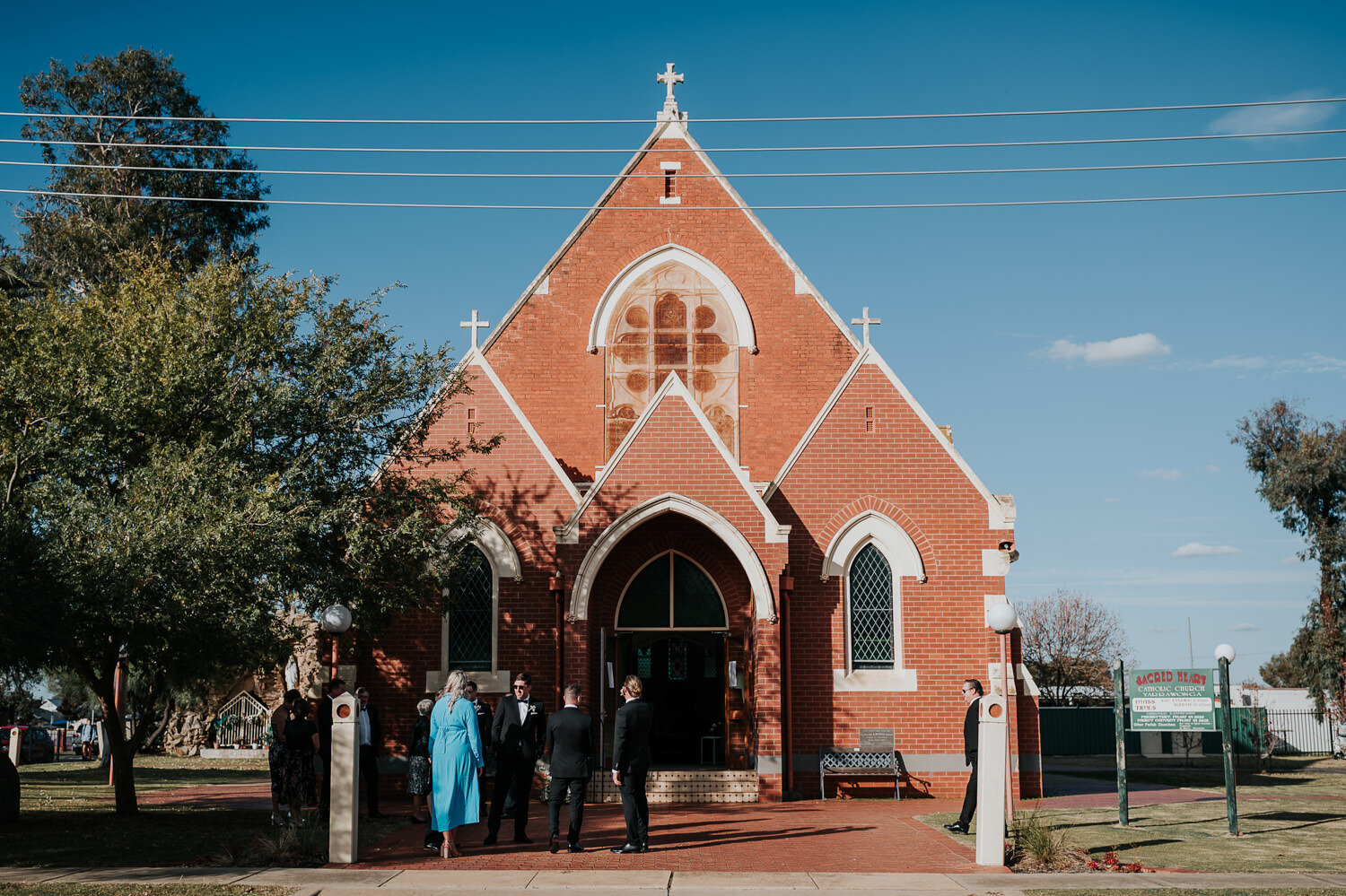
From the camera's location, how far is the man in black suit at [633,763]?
1204cm

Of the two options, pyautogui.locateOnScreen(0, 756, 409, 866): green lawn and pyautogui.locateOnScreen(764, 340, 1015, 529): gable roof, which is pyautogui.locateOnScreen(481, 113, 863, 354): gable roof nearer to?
pyautogui.locateOnScreen(764, 340, 1015, 529): gable roof

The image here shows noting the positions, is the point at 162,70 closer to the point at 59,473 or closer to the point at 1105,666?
the point at 59,473

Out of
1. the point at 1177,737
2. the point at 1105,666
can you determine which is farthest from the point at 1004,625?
the point at 1105,666

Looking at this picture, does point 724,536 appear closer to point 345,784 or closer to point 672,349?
point 672,349

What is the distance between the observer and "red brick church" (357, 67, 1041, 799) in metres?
18.4

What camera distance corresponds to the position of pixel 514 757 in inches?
536

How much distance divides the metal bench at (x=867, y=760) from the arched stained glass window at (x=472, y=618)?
586 cm

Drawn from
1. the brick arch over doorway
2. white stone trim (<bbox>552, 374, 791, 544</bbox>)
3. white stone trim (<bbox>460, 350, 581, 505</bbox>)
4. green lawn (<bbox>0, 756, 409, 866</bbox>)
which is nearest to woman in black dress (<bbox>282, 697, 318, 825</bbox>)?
green lawn (<bbox>0, 756, 409, 866</bbox>)

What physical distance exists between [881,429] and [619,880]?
11.1 metres

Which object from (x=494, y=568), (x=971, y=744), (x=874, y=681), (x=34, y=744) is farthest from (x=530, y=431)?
(x=34, y=744)

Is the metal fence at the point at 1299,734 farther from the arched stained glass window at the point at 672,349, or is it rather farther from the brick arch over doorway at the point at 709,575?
the arched stained glass window at the point at 672,349

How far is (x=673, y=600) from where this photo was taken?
774 inches

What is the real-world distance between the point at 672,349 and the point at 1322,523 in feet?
88.3

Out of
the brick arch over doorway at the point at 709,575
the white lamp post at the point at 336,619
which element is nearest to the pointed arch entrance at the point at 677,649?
the brick arch over doorway at the point at 709,575
